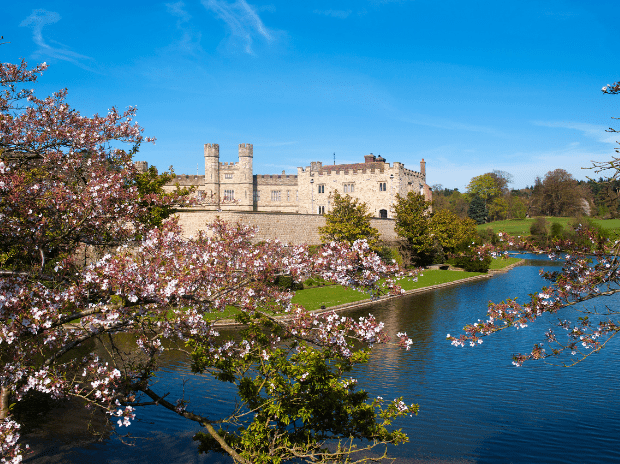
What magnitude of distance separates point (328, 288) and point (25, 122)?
23.8 meters

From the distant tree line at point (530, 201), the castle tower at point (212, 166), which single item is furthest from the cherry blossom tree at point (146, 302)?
the distant tree line at point (530, 201)

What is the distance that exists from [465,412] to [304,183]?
150ft

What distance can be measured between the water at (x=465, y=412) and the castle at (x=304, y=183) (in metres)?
34.4

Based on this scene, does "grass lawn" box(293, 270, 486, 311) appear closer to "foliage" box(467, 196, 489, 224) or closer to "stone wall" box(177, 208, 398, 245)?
"stone wall" box(177, 208, 398, 245)

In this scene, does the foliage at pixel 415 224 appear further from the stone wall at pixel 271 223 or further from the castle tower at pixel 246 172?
the castle tower at pixel 246 172

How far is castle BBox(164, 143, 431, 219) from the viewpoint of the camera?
54344mm

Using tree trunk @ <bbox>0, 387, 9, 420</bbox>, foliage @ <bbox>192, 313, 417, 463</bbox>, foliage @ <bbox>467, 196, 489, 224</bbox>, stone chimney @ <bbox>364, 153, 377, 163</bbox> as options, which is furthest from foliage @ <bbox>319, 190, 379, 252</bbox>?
foliage @ <bbox>467, 196, 489, 224</bbox>

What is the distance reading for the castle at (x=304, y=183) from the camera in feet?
178

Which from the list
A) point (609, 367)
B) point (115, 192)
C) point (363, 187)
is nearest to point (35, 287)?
point (115, 192)

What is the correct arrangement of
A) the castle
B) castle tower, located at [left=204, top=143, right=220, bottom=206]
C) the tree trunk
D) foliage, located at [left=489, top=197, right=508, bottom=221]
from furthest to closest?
foliage, located at [left=489, top=197, right=508, bottom=221] < castle tower, located at [left=204, top=143, right=220, bottom=206] < the castle < the tree trunk

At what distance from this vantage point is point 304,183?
189ft

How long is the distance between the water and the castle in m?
34.4

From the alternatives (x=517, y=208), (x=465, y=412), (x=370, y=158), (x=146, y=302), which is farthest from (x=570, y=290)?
(x=517, y=208)

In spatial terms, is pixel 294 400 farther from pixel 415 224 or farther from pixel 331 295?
pixel 415 224
